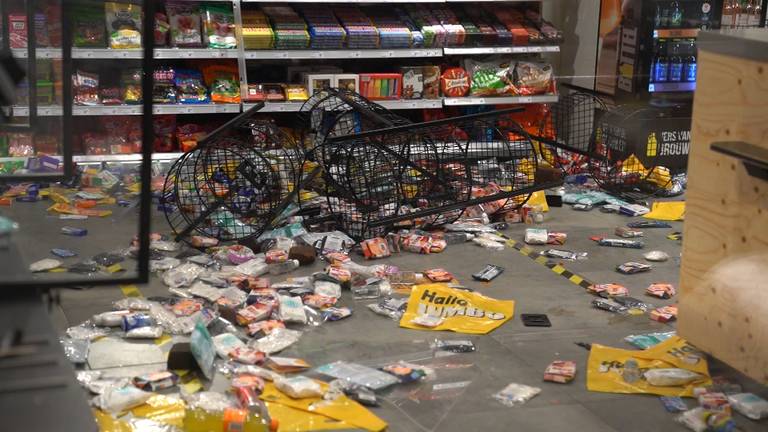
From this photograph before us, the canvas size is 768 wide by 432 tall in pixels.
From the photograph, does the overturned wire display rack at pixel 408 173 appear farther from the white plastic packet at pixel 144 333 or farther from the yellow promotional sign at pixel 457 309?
the white plastic packet at pixel 144 333

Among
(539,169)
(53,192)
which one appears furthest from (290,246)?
(539,169)

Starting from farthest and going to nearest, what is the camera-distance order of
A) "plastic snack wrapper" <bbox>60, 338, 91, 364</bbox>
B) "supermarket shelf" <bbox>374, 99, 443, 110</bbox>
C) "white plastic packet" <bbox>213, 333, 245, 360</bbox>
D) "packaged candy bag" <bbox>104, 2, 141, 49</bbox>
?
"supermarket shelf" <bbox>374, 99, 443, 110</bbox> < "white plastic packet" <bbox>213, 333, 245, 360</bbox> < "plastic snack wrapper" <bbox>60, 338, 91, 364</bbox> < "packaged candy bag" <bbox>104, 2, 141, 49</bbox>

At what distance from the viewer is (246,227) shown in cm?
627

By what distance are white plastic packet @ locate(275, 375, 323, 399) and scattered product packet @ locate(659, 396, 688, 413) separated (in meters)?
1.39

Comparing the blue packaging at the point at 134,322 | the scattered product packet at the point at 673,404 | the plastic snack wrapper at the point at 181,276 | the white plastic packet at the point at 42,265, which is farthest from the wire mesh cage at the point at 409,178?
the white plastic packet at the point at 42,265

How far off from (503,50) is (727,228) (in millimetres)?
4538

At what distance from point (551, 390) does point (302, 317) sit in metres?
1.32

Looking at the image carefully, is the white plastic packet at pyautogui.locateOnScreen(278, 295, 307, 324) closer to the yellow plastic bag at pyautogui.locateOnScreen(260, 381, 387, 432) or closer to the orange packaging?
the yellow plastic bag at pyautogui.locateOnScreen(260, 381, 387, 432)

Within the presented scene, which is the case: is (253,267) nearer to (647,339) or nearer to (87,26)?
(647,339)

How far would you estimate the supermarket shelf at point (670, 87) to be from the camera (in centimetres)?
852

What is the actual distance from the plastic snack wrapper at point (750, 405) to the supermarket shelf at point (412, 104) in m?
4.69

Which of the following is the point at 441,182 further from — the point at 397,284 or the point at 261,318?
the point at 261,318

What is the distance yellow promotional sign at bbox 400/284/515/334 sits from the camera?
4898 millimetres

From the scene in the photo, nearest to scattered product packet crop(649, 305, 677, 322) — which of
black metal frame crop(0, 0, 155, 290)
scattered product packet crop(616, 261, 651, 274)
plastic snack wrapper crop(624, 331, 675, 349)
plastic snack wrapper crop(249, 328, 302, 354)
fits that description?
plastic snack wrapper crop(624, 331, 675, 349)
